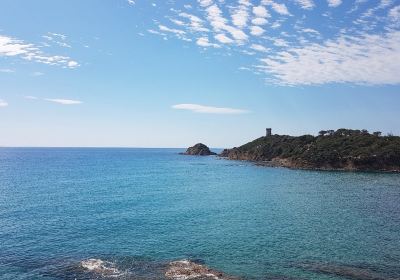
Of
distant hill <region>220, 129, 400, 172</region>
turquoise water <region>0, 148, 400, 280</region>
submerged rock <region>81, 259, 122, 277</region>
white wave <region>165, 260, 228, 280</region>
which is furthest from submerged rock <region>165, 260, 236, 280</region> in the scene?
distant hill <region>220, 129, 400, 172</region>

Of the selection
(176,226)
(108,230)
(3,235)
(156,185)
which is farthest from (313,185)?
(3,235)

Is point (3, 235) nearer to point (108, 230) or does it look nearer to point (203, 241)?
point (108, 230)

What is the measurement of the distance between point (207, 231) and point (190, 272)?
16612 mm

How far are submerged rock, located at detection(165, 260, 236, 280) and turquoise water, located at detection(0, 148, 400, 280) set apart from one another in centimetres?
160

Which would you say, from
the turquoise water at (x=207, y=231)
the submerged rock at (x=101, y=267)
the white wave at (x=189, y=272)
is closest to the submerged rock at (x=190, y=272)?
the white wave at (x=189, y=272)

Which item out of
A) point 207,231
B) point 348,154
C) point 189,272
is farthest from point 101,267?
point 348,154

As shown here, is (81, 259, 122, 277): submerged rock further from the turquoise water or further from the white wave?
the white wave

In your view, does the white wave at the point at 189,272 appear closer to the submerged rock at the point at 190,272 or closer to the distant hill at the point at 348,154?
the submerged rock at the point at 190,272

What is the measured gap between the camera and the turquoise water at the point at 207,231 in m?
38.6

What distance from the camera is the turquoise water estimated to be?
38594mm

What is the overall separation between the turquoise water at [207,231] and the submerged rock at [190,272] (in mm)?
1599

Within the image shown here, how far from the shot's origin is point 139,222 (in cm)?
5875

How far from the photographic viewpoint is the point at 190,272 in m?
36.5

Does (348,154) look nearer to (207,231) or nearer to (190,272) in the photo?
(207,231)
